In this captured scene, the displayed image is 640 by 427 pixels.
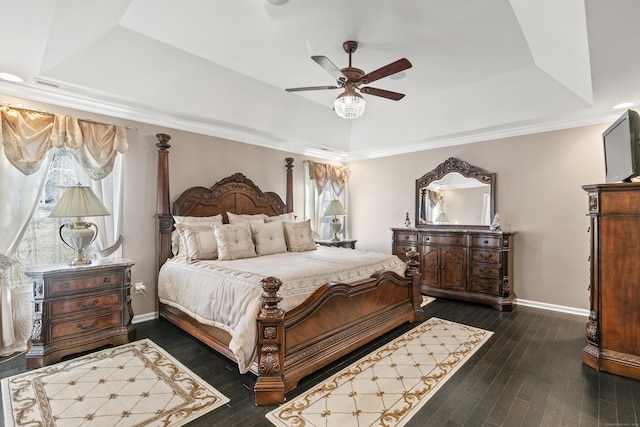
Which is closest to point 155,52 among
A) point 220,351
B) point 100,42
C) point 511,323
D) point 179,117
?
point 100,42

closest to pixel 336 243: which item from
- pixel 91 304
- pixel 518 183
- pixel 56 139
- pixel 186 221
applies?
pixel 186 221

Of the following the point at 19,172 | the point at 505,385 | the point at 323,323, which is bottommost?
the point at 505,385

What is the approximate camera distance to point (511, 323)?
3.71 metres

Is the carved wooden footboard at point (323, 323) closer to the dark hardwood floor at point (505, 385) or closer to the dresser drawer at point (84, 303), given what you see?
the dark hardwood floor at point (505, 385)

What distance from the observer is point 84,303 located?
291 cm

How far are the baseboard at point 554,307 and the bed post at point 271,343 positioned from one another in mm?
3900

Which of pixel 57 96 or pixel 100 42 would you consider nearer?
pixel 100 42

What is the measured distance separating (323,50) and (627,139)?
2.79m

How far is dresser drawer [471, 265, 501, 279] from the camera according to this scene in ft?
14.0

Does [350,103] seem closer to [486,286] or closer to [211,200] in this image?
[211,200]

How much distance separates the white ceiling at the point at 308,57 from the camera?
2.40 m

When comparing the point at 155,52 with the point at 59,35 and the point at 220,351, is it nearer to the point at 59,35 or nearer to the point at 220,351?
the point at 59,35

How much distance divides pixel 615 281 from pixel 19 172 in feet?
18.3

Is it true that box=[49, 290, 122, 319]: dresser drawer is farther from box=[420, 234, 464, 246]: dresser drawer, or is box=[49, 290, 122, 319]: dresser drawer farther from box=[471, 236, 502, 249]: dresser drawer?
box=[471, 236, 502, 249]: dresser drawer
